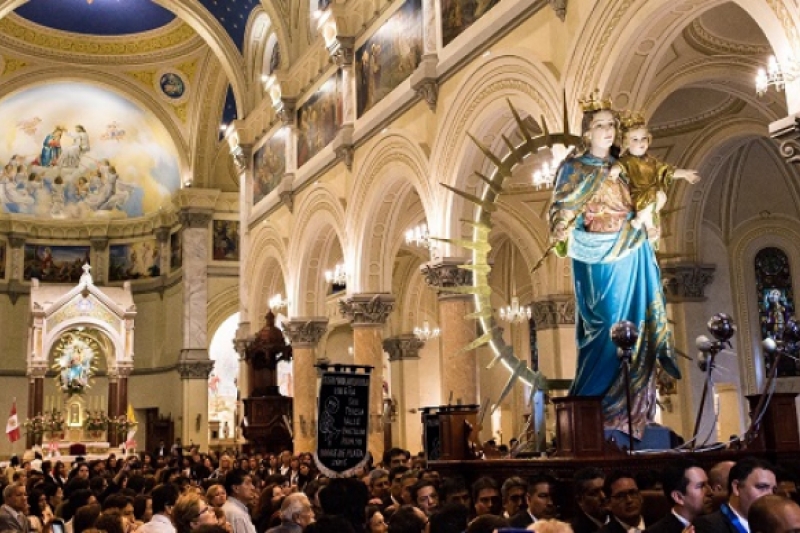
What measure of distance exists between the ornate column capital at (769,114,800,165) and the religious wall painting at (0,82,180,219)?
84.3 ft

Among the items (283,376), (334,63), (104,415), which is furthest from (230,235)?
(334,63)

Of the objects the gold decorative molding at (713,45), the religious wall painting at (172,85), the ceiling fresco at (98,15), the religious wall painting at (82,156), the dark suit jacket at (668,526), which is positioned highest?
the ceiling fresco at (98,15)

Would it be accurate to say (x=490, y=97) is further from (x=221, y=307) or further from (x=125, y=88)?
(x=125, y=88)

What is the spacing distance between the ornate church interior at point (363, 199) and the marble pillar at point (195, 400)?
7cm

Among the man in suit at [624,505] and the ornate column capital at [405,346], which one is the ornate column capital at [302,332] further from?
the man in suit at [624,505]

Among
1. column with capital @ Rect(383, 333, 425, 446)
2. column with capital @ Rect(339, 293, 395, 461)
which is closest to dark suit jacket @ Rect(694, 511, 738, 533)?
column with capital @ Rect(339, 293, 395, 461)

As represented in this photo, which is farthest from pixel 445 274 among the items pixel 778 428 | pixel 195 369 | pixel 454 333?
pixel 195 369

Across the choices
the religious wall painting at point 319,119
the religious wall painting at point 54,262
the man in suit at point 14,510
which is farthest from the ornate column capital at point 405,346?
the man in suit at point 14,510

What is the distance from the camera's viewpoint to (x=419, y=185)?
16.0m

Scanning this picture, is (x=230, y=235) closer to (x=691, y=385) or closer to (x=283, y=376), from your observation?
(x=283, y=376)

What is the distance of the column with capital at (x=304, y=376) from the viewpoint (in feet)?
68.8

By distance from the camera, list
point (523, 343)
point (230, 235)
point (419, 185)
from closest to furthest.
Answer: point (419, 185), point (523, 343), point (230, 235)

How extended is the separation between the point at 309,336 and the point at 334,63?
6.27 m

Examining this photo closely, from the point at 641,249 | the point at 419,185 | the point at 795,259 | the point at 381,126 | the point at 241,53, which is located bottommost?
the point at 641,249
